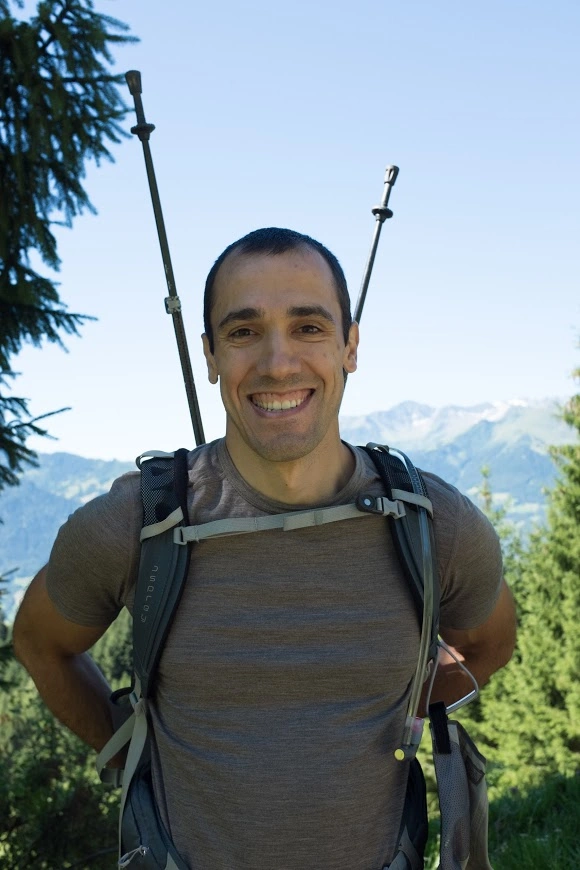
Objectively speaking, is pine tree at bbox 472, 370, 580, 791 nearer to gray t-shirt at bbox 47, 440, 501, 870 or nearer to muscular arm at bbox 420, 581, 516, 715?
muscular arm at bbox 420, 581, 516, 715

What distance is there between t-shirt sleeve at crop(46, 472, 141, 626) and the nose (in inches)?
18.6

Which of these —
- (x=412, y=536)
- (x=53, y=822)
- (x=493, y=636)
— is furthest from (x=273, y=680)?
(x=53, y=822)

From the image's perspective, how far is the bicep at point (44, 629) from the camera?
2.46 m

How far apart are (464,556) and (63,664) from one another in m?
1.23

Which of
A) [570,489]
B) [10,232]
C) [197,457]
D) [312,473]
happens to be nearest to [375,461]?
[312,473]

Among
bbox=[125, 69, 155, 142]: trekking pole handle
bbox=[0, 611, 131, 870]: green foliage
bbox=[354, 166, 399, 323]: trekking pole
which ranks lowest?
bbox=[0, 611, 131, 870]: green foliage

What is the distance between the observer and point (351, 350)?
2598 mm

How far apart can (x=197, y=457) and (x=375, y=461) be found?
1.69ft

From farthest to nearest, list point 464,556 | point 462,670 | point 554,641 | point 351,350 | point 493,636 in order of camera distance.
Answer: point 554,641 < point 462,670 < point 493,636 < point 351,350 < point 464,556

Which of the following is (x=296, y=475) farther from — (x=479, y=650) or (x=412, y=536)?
(x=479, y=650)

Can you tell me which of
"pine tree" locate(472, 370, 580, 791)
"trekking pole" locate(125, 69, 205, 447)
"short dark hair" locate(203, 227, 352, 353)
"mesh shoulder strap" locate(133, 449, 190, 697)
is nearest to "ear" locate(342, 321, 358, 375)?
"short dark hair" locate(203, 227, 352, 353)

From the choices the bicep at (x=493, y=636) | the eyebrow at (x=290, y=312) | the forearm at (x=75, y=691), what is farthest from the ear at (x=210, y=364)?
the bicep at (x=493, y=636)

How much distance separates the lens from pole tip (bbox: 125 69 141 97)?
10.4 feet

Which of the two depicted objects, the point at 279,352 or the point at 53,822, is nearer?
the point at 279,352
